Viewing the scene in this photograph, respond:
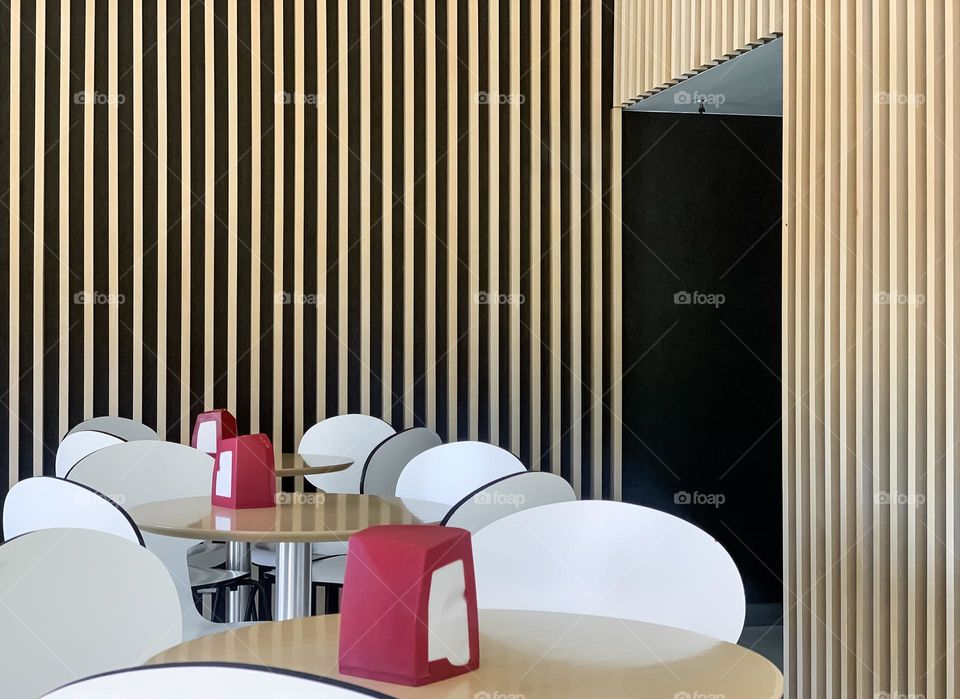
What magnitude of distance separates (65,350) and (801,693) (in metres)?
3.69

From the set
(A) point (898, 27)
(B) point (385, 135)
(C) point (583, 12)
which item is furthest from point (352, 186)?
(A) point (898, 27)

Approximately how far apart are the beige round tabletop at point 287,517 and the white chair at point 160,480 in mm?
225

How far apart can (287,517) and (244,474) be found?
0.68 feet

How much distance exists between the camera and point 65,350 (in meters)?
5.08

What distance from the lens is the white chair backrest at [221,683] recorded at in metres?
0.73

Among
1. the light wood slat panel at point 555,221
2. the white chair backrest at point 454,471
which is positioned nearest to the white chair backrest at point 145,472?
the white chair backrest at point 454,471

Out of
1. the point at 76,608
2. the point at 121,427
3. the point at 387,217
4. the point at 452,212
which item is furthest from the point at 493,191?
the point at 76,608

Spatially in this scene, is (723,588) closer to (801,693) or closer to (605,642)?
(605,642)

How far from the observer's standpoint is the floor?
4.98m

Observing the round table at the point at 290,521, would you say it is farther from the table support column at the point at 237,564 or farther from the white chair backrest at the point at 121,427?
the white chair backrest at the point at 121,427

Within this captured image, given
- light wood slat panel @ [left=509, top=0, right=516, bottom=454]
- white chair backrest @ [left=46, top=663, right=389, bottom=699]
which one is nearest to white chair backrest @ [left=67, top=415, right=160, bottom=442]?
light wood slat panel @ [left=509, top=0, right=516, bottom=454]

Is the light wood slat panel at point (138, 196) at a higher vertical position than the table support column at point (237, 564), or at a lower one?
higher

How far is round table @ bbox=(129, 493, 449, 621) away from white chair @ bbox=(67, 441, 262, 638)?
22 centimetres

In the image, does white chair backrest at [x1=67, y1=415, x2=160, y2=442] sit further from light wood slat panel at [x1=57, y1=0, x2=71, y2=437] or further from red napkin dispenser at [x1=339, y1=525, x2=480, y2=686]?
red napkin dispenser at [x1=339, y1=525, x2=480, y2=686]
